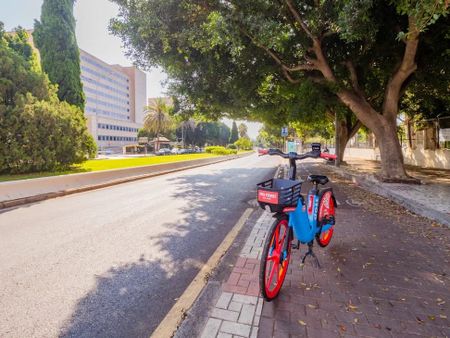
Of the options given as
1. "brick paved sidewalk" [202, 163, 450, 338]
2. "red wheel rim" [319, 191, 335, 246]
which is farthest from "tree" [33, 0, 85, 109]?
"red wheel rim" [319, 191, 335, 246]

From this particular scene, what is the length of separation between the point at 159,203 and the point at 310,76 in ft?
30.0

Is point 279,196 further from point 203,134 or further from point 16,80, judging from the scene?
point 203,134

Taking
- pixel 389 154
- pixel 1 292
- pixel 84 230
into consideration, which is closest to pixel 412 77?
pixel 389 154

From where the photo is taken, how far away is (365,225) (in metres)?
5.84

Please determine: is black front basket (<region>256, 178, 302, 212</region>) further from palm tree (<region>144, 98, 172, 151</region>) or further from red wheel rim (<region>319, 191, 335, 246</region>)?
palm tree (<region>144, 98, 172, 151</region>)

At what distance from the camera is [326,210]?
431cm

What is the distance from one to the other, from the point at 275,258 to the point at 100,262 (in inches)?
102

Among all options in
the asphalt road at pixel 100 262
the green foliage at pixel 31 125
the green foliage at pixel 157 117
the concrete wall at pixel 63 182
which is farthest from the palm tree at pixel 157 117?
the asphalt road at pixel 100 262

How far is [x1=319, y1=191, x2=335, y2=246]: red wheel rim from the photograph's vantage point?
13.5 ft

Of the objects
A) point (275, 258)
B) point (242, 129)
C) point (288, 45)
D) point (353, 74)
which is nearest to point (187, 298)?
point (275, 258)

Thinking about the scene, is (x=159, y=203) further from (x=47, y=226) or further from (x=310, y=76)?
(x=310, y=76)

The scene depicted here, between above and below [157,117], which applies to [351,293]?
below

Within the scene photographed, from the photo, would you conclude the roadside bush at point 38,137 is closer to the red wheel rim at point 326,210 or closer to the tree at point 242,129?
the red wheel rim at point 326,210

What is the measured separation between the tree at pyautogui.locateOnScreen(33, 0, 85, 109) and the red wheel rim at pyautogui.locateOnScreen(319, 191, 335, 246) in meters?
21.1
